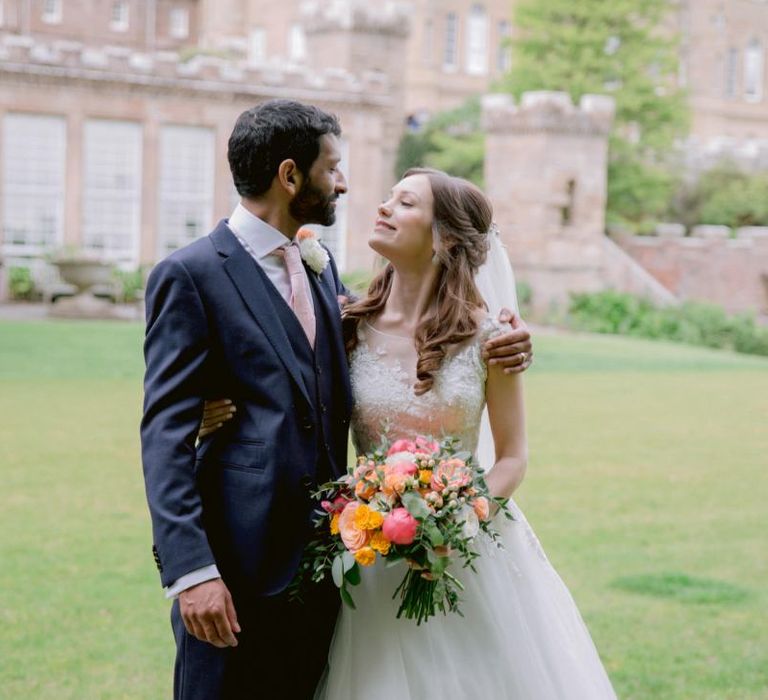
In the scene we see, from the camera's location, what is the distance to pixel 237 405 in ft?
10.9

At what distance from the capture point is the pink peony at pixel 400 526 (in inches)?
124

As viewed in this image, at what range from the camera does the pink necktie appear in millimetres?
3438

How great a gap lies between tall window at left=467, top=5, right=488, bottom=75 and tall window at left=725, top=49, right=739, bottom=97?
41.3 ft

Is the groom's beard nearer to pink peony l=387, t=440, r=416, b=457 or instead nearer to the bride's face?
the bride's face

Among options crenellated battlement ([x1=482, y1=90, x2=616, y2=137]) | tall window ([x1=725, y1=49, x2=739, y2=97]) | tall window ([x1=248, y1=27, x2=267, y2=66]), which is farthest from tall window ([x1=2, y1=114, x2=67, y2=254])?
tall window ([x1=725, y1=49, x2=739, y2=97])

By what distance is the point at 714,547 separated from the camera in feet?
26.9

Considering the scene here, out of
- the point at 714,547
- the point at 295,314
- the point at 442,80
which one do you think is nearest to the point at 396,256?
the point at 295,314

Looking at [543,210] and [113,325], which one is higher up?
[543,210]

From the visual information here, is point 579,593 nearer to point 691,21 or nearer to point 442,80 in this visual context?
point 442,80

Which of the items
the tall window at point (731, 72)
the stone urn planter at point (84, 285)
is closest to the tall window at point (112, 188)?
the stone urn planter at point (84, 285)

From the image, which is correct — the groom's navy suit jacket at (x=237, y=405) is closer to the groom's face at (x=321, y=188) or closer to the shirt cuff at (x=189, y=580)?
the shirt cuff at (x=189, y=580)

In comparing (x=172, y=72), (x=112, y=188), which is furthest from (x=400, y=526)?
(x=172, y=72)

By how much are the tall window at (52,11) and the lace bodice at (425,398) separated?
5404cm

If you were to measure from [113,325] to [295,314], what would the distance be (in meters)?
19.8
